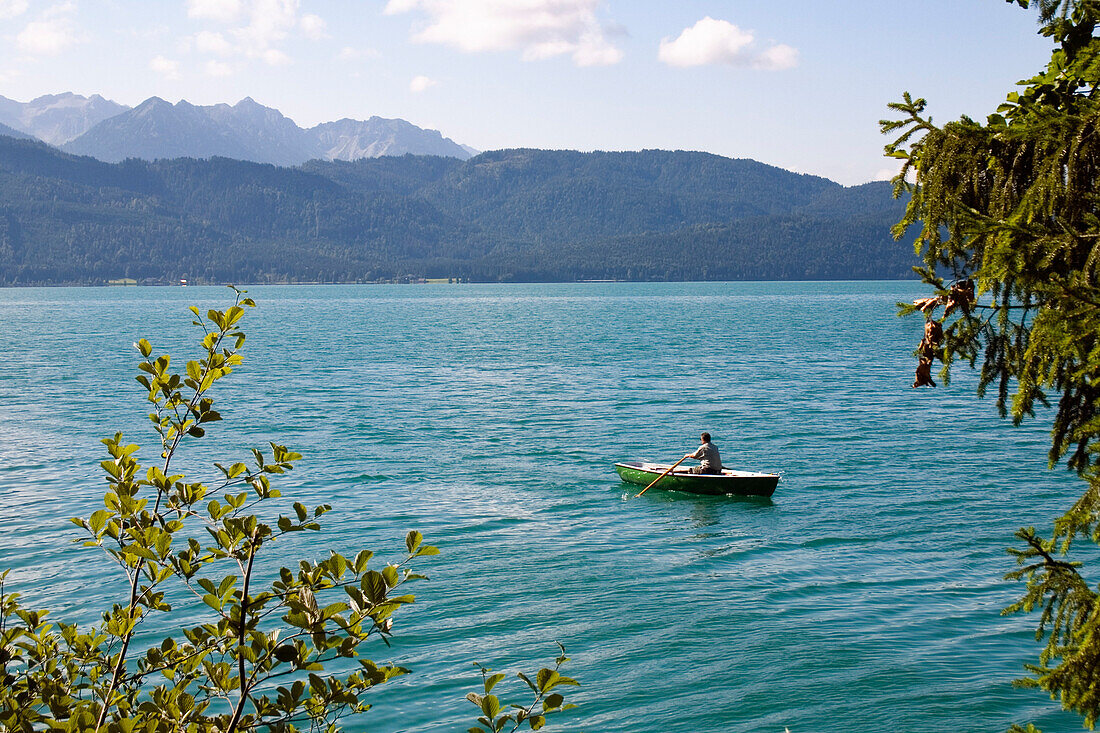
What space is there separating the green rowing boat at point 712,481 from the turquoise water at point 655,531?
0.34 meters

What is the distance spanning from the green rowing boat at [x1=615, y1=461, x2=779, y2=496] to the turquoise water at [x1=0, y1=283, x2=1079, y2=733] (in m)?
0.34

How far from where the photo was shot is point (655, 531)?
2038cm

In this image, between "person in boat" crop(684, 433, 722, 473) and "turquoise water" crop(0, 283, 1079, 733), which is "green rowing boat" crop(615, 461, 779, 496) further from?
"turquoise water" crop(0, 283, 1079, 733)

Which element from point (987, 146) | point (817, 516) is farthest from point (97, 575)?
point (987, 146)

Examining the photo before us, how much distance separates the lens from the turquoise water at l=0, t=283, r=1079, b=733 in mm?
12836

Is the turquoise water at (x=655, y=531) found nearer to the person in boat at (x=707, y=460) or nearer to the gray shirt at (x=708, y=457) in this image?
the person in boat at (x=707, y=460)

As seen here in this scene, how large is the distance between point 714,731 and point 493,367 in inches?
1896

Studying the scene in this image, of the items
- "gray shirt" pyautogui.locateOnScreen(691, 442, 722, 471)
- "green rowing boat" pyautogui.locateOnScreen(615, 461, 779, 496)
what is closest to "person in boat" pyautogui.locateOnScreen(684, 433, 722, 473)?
"gray shirt" pyautogui.locateOnScreen(691, 442, 722, 471)

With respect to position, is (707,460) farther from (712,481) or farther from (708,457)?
(712,481)

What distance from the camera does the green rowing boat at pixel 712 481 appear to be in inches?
883

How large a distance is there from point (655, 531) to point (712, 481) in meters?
A: 2.98

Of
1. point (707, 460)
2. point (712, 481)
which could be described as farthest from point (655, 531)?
point (707, 460)

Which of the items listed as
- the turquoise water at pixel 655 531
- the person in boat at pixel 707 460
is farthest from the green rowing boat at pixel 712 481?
the turquoise water at pixel 655 531

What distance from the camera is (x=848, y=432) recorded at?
32.9 m
